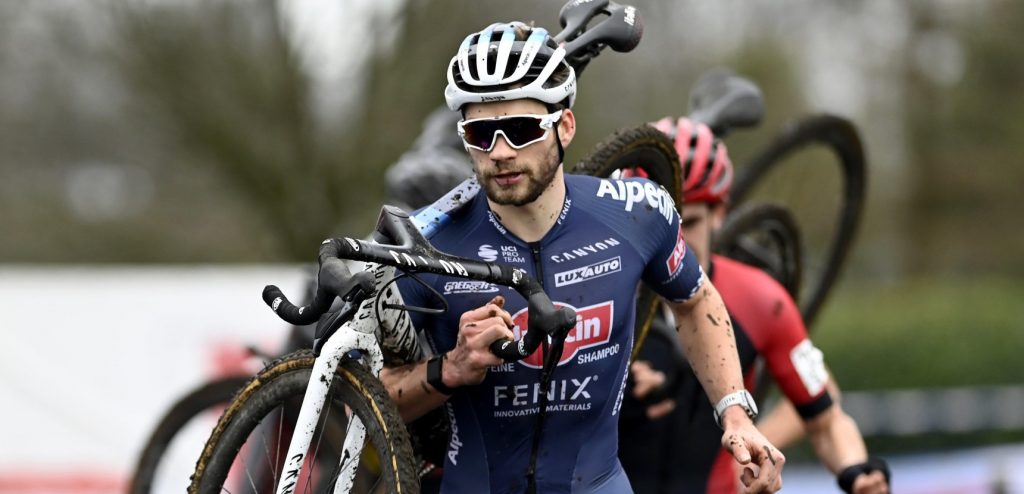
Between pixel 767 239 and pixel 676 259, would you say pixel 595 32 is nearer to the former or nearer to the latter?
pixel 676 259

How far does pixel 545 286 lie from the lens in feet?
13.4

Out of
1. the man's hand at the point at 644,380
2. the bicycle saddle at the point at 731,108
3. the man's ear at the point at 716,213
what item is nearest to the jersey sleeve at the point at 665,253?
the man's hand at the point at 644,380

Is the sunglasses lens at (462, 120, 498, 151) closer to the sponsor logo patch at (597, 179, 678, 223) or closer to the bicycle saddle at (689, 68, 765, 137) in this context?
the sponsor logo patch at (597, 179, 678, 223)

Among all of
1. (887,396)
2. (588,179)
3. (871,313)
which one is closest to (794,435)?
(588,179)

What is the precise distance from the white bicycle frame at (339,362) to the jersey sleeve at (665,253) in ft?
2.53

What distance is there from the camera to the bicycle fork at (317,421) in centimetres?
372

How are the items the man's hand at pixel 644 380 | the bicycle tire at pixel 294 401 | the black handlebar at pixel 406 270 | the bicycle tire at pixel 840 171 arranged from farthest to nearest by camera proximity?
1. the bicycle tire at pixel 840 171
2. the man's hand at pixel 644 380
3. the bicycle tire at pixel 294 401
4. the black handlebar at pixel 406 270

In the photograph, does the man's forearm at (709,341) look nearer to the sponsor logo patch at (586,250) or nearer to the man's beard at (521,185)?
the sponsor logo patch at (586,250)

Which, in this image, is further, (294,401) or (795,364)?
(795,364)

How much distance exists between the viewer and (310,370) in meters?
3.82

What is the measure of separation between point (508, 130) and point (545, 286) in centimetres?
47

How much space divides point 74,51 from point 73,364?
8.43 meters

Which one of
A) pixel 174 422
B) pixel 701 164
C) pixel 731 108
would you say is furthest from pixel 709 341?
pixel 174 422

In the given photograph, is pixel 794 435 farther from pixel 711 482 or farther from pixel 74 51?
pixel 74 51
